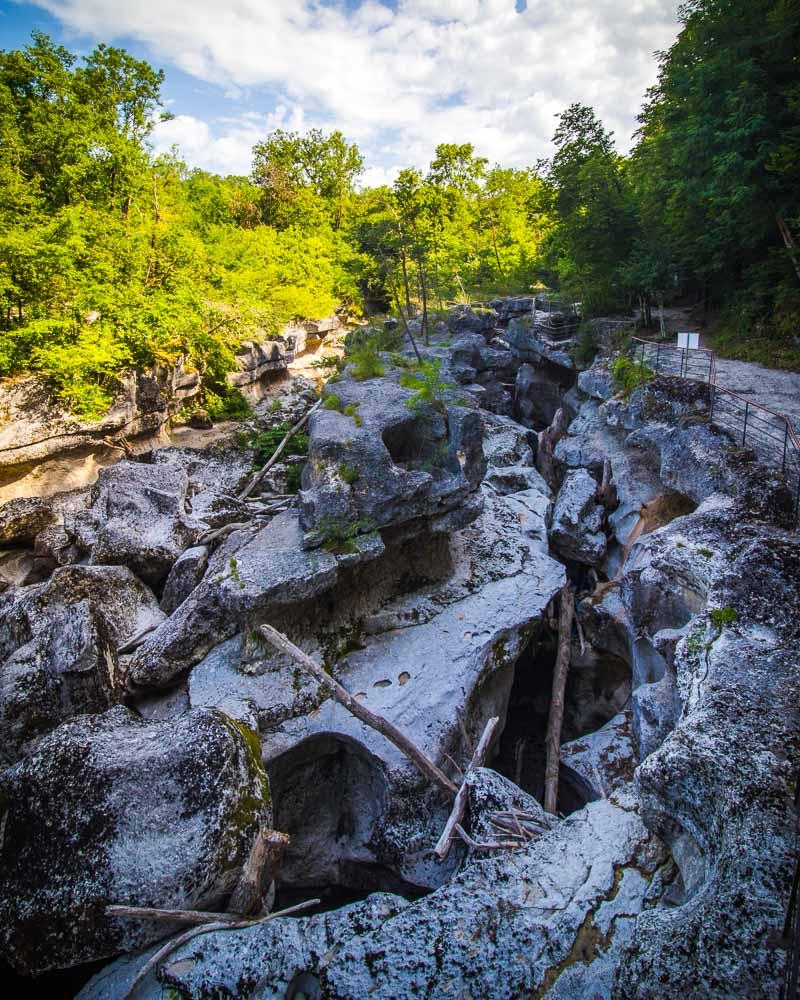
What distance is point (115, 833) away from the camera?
17.3 feet

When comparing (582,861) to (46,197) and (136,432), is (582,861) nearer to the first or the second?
(136,432)

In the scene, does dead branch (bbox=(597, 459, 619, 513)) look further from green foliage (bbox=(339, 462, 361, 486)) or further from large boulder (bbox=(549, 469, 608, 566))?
green foliage (bbox=(339, 462, 361, 486))

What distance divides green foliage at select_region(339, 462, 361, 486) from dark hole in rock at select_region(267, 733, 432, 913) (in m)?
4.80

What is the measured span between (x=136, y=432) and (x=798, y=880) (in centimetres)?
1718

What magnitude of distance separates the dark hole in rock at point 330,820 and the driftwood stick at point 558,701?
2770 mm

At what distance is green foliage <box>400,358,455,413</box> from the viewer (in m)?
12.0

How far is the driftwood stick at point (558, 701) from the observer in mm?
8164

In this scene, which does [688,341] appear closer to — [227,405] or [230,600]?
[230,600]

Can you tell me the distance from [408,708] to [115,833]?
443cm

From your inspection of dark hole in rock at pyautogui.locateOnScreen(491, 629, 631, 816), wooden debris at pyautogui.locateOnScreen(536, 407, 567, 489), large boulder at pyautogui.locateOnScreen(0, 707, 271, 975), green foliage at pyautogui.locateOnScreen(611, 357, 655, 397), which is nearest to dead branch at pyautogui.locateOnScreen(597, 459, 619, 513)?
green foliage at pyautogui.locateOnScreen(611, 357, 655, 397)

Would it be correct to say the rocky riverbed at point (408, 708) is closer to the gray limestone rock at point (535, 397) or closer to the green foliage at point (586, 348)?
the green foliage at point (586, 348)

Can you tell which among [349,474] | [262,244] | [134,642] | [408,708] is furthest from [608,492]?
[262,244]

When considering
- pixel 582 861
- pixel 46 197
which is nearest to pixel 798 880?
pixel 582 861

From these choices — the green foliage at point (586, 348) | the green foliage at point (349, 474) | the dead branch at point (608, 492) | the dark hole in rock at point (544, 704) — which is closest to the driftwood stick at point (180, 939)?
the dark hole in rock at point (544, 704)
